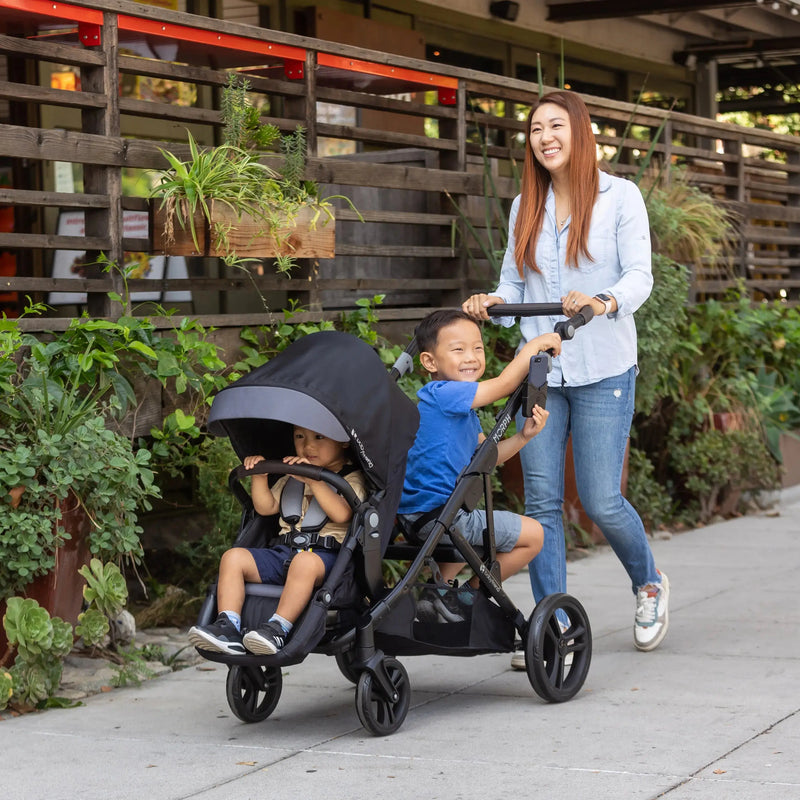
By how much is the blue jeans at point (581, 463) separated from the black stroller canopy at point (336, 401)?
869 mm

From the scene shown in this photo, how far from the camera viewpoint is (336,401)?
3906mm

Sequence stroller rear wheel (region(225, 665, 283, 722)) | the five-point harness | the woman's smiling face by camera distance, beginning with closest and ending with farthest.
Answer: the five-point harness, stroller rear wheel (region(225, 665, 283, 722)), the woman's smiling face

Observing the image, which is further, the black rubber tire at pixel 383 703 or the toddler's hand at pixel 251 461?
the toddler's hand at pixel 251 461

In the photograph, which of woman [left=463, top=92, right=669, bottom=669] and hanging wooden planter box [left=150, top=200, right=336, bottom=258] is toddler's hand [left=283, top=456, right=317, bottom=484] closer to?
woman [left=463, top=92, right=669, bottom=669]

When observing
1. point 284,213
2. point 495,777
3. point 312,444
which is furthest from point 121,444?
point 495,777

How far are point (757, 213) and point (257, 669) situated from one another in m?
7.01

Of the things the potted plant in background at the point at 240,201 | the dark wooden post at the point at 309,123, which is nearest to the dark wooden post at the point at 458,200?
the dark wooden post at the point at 309,123

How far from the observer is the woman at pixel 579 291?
4.79m

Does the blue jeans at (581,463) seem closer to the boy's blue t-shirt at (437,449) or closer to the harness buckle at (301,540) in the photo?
the boy's blue t-shirt at (437,449)

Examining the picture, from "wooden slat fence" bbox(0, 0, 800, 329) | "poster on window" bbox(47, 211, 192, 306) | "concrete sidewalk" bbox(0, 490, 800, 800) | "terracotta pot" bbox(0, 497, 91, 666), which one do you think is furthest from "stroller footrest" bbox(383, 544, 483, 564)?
"poster on window" bbox(47, 211, 192, 306)

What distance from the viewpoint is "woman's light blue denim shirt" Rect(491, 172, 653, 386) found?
4785mm

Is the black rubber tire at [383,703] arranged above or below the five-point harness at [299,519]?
below

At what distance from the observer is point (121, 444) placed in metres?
4.80

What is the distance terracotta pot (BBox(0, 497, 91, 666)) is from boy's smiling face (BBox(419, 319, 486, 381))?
1.33 meters
